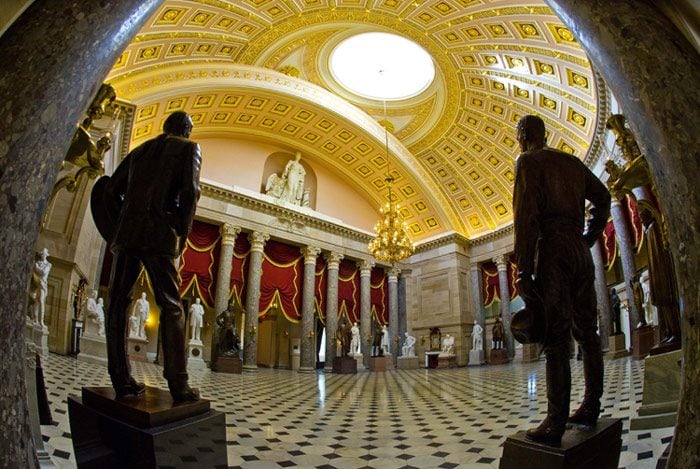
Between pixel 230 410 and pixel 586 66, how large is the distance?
1131 centimetres

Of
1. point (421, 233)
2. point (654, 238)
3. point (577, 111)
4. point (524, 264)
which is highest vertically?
point (577, 111)

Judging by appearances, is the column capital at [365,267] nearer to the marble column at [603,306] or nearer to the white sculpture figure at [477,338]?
the white sculpture figure at [477,338]

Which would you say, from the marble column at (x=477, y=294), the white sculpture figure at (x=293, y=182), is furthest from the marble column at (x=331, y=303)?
the marble column at (x=477, y=294)

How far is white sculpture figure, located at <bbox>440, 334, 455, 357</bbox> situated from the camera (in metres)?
17.1

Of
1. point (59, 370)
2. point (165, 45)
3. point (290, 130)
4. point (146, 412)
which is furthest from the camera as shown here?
point (290, 130)

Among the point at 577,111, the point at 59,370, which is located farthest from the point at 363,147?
the point at 59,370

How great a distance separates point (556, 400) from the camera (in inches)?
72.9

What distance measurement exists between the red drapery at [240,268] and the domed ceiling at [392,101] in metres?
4.55

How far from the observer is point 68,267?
877 centimetres

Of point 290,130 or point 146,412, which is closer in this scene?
point 146,412

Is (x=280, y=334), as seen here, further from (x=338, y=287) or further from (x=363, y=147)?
(x=363, y=147)

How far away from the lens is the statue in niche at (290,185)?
1698 cm

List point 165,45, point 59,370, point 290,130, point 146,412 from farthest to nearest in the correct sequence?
point 290,130 < point 165,45 < point 59,370 < point 146,412

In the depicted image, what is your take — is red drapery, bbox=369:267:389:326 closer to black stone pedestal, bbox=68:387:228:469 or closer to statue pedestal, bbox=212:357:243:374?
statue pedestal, bbox=212:357:243:374
